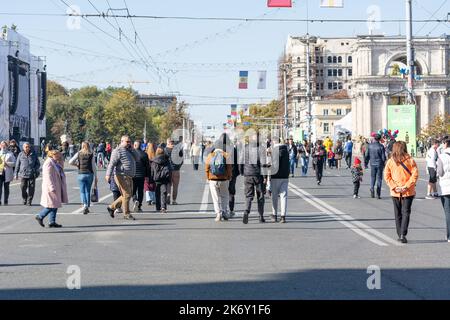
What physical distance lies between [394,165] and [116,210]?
8.12 metres

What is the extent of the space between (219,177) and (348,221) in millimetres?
2834

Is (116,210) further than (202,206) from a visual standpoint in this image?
No

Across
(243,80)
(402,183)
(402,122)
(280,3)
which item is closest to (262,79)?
(243,80)

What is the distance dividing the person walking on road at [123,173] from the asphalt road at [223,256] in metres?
0.31

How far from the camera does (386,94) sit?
112438 mm

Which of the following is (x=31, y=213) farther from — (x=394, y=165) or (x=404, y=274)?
(x=404, y=274)

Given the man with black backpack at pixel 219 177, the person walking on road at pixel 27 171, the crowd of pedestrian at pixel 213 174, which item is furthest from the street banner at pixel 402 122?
the man with black backpack at pixel 219 177

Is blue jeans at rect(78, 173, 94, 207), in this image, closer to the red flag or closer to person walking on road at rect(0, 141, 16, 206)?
person walking on road at rect(0, 141, 16, 206)

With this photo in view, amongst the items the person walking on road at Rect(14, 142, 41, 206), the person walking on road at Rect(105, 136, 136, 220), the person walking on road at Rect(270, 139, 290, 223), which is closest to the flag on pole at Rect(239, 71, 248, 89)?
the person walking on road at Rect(14, 142, 41, 206)

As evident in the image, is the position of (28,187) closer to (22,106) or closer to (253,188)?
(253,188)
